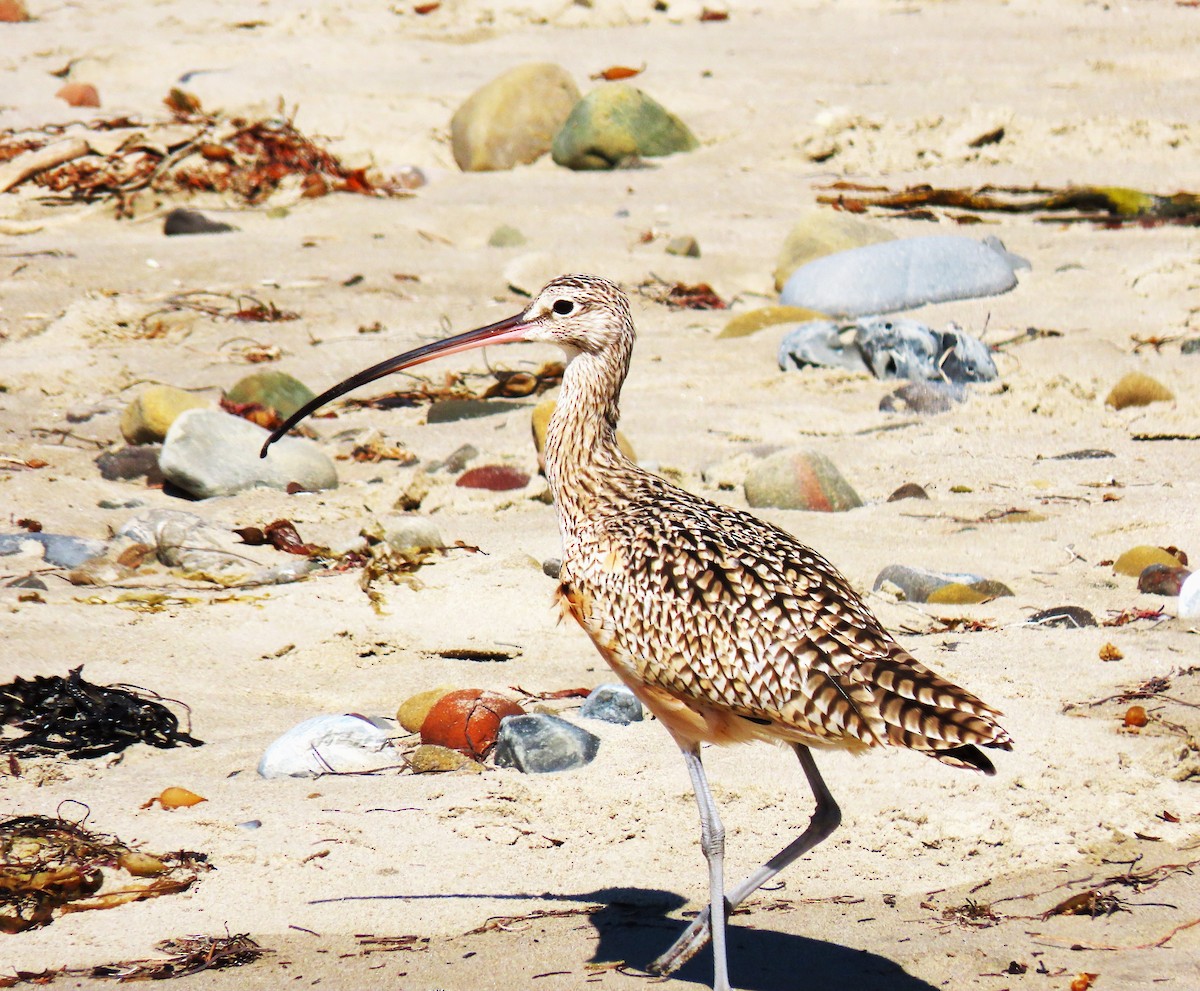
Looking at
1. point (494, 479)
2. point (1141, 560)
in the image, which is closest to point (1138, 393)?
point (1141, 560)

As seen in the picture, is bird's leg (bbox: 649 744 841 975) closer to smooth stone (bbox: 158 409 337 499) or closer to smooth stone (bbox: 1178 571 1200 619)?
smooth stone (bbox: 1178 571 1200 619)

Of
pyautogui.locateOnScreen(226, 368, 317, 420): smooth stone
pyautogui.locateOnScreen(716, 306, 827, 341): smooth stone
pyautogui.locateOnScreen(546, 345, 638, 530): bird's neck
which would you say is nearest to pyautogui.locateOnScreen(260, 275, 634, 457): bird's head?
Result: pyautogui.locateOnScreen(546, 345, 638, 530): bird's neck

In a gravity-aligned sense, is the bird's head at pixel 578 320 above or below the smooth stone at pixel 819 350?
above

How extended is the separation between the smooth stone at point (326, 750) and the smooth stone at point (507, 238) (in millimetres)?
6745

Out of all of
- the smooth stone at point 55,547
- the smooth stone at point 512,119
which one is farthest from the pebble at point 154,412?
the smooth stone at point 512,119

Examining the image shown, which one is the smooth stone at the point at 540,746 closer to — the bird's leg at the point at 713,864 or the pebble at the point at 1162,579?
the bird's leg at the point at 713,864

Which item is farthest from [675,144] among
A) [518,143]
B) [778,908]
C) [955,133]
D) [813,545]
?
[778,908]

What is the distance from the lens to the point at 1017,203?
1207 cm

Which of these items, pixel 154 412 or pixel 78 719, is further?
pixel 154 412

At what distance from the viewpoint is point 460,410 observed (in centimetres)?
870

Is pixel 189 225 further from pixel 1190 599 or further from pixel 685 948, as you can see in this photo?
pixel 685 948

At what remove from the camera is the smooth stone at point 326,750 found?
4883 mm

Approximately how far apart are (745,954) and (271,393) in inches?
202

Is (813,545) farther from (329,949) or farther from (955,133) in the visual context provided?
(955,133)
